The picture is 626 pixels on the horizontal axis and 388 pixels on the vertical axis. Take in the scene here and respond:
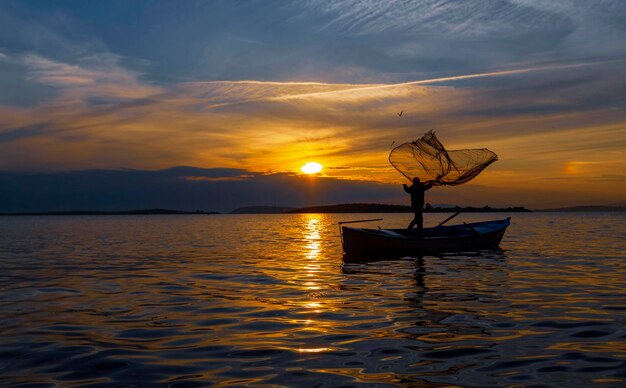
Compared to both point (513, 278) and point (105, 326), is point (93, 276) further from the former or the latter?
point (513, 278)

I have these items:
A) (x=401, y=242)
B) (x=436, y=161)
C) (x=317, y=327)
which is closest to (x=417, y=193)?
(x=436, y=161)

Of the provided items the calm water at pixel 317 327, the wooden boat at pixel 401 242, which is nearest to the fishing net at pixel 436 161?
the wooden boat at pixel 401 242

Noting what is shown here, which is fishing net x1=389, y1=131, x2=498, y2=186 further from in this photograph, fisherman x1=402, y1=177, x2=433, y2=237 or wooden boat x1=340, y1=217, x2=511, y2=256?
wooden boat x1=340, y1=217, x2=511, y2=256

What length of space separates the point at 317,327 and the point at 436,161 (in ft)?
63.6

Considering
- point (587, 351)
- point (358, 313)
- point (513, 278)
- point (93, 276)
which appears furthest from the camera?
point (93, 276)

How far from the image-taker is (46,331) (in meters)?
11.4

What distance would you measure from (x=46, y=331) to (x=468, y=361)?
845 centimetres

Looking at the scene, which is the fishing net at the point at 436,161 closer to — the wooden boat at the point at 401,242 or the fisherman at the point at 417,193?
the fisherman at the point at 417,193

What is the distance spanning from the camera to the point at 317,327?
11586mm

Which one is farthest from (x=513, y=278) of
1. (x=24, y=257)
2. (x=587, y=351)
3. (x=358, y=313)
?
(x=24, y=257)

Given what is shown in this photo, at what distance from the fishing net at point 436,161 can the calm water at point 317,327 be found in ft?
26.1

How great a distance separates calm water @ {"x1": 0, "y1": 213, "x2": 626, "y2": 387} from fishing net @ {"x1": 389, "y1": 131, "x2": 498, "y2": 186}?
26.1 feet

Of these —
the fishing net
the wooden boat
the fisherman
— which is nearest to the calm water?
the wooden boat

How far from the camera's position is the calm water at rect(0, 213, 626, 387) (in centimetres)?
831
